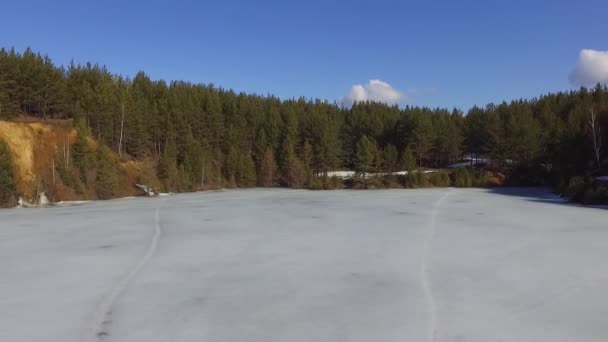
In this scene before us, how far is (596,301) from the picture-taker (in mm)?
6828

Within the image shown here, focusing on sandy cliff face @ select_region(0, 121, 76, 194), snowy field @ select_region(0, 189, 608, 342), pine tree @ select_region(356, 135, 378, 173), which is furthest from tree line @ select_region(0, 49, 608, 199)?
snowy field @ select_region(0, 189, 608, 342)

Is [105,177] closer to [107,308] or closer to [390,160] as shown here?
[390,160]

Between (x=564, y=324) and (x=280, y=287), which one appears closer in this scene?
(x=564, y=324)

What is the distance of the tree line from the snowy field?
3363 cm

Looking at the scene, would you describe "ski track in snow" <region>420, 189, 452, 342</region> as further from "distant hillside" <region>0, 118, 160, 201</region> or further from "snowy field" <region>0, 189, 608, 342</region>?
"distant hillside" <region>0, 118, 160, 201</region>

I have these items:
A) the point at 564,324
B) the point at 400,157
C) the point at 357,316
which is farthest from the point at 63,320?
the point at 400,157

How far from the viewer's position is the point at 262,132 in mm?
59906

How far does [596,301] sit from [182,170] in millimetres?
44297

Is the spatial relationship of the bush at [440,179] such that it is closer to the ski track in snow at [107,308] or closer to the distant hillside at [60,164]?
the distant hillside at [60,164]

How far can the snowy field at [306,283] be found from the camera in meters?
5.80

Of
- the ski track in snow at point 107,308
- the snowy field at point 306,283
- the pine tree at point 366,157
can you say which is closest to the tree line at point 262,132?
the pine tree at point 366,157

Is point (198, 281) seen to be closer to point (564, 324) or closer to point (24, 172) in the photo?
point (564, 324)

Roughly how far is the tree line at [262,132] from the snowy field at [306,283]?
3363 cm

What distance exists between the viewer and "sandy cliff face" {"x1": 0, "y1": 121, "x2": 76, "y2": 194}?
3597 centimetres
